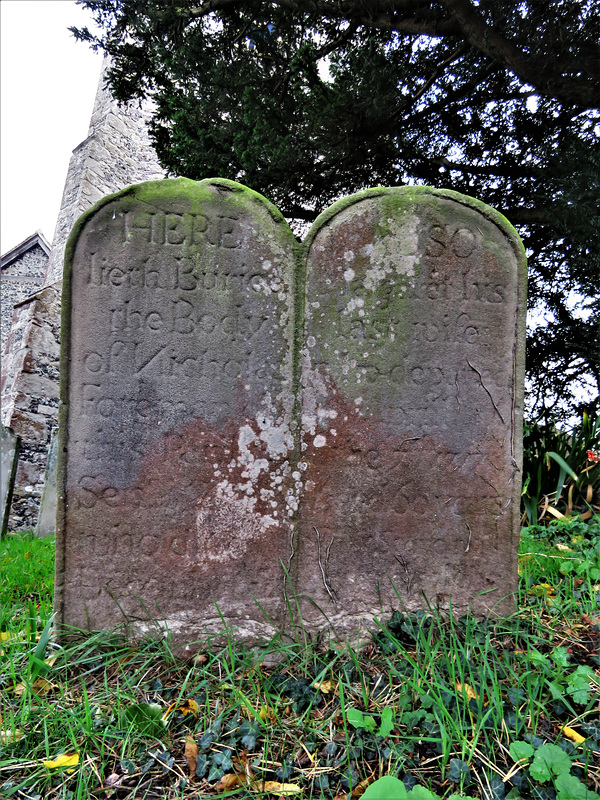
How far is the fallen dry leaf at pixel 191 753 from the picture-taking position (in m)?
1.46

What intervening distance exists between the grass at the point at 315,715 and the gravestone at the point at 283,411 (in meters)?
0.19

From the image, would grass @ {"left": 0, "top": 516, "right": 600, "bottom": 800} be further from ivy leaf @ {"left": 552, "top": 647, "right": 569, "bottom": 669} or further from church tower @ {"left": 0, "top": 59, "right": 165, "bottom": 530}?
church tower @ {"left": 0, "top": 59, "right": 165, "bottom": 530}

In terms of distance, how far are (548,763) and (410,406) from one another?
1.30 metres

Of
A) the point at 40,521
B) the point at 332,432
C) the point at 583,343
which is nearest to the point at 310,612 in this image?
the point at 332,432

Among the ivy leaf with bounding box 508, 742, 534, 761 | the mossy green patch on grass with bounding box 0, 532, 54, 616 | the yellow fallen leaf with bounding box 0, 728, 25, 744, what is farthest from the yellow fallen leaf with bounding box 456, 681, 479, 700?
the mossy green patch on grass with bounding box 0, 532, 54, 616

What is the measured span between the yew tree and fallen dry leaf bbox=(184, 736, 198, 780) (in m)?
4.02

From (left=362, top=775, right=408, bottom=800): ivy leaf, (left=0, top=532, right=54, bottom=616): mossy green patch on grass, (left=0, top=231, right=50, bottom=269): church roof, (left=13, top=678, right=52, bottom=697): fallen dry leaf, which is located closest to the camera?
(left=362, top=775, right=408, bottom=800): ivy leaf

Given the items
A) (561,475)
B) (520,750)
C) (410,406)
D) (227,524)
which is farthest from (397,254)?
(561,475)

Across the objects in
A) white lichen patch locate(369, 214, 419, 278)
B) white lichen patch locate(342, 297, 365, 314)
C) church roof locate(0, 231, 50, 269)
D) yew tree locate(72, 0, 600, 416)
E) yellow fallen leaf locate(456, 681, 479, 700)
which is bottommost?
yellow fallen leaf locate(456, 681, 479, 700)

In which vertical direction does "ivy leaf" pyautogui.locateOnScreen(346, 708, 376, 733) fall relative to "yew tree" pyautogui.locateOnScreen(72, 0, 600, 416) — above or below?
below

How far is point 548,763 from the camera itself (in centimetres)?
133

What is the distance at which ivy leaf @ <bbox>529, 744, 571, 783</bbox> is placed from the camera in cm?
131

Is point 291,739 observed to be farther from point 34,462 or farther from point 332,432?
point 34,462

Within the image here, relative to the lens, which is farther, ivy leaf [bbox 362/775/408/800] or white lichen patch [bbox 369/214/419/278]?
white lichen patch [bbox 369/214/419/278]
